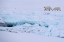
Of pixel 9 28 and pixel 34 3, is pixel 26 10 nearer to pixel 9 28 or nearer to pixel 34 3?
pixel 34 3

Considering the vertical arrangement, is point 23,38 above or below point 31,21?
below

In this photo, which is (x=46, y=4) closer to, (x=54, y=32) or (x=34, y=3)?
(x=34, y=3)

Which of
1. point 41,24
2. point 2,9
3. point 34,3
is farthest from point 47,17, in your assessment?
point 2,9

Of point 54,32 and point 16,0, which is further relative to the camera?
point 16,0

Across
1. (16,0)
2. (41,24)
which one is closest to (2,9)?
(16,0)

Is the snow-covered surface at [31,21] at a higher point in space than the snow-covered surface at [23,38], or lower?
higher

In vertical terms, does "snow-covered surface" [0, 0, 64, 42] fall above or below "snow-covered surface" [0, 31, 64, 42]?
above

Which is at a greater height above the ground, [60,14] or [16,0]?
[16,0]

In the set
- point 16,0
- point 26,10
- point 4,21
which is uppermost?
point 16,0
